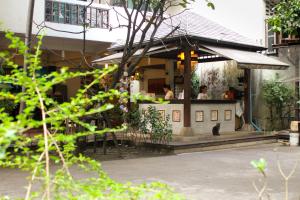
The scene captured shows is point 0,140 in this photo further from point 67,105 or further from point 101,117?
point 101,117

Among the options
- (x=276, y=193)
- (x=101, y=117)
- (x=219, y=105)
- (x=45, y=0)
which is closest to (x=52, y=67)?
(x=45, y=0)

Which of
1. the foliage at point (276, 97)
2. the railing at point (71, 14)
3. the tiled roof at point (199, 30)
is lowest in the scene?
the foliage at point (276, 97)

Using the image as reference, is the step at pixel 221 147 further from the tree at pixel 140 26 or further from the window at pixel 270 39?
the window at pixel 270 39

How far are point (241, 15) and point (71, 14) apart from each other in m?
7.65

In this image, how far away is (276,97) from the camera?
16.3 metres

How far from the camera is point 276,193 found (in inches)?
267

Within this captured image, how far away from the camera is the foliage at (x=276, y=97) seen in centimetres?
1636

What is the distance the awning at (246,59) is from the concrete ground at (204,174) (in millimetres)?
2891

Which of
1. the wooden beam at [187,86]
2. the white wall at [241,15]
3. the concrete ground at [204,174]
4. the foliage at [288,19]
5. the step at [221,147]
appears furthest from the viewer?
the white wall at [241,15]

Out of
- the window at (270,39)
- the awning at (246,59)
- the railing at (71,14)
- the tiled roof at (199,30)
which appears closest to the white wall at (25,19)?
the railing at (71,14)

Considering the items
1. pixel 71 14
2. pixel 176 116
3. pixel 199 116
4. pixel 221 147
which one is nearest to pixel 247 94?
pixel 199 116

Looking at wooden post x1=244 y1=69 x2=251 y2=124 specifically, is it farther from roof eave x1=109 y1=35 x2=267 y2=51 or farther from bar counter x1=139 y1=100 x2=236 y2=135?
roof eave x1=109 y1=35 x2=267 y2=51

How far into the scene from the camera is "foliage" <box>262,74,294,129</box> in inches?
644

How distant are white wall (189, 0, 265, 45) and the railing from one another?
3.99 meters
